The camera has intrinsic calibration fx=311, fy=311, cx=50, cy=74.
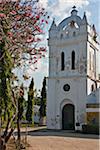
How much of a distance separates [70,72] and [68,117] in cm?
425

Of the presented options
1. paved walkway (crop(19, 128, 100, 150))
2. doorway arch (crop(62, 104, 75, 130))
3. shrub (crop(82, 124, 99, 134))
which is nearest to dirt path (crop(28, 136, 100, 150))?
paved walkway (crop(19, 128, 100, 150))

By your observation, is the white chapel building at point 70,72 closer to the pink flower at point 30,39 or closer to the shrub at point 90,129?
the shrub at point 90,129

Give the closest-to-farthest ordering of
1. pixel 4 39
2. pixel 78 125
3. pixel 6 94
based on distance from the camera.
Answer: pixel 4 39, pixel 6 94, pixel 78 125

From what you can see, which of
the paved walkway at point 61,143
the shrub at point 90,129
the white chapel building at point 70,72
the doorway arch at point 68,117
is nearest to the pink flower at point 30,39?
the paved walkway at point 61,143

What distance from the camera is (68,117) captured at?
2931 centimetres

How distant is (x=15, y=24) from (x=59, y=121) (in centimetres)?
2126

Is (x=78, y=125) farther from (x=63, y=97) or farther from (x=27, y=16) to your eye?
(x=27, y=16)

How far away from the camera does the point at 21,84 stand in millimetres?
11086

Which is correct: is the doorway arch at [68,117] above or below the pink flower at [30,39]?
below

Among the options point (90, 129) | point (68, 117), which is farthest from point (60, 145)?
point (68, 117)

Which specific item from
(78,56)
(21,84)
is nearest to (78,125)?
(78,56)

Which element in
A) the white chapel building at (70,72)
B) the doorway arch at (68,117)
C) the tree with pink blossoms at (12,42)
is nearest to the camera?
the tree with pink blossoms at (12,42)

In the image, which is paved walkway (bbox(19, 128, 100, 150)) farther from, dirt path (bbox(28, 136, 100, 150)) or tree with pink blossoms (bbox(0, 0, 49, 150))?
tree with pink blossoms (bbox(0, 0, 49, 150))

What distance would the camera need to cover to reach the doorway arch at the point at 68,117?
28.8 meters
